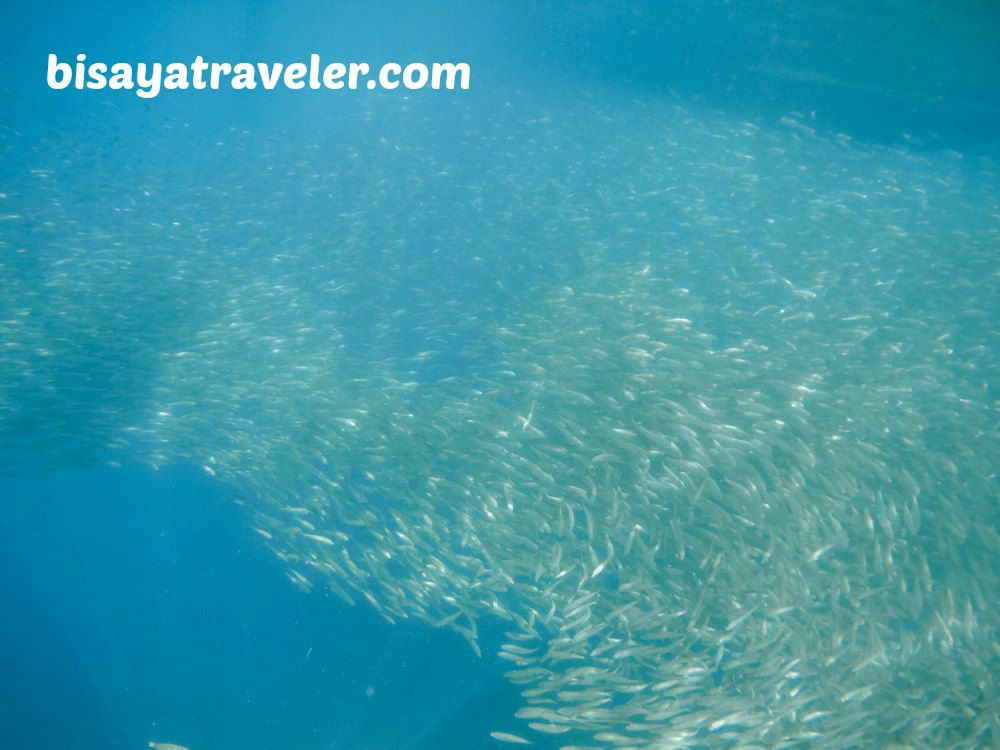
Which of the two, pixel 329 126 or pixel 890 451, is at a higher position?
pixel 329 126

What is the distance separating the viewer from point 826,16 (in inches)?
597

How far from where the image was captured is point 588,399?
17.7ft

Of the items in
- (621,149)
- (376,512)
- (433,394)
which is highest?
(621,149)

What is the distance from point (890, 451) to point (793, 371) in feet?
3.53

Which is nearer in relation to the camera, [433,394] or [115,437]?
[433,394]

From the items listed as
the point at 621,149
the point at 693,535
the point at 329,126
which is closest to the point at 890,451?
the point at 693,535

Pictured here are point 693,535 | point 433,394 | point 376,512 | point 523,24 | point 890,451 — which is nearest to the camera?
point 693,535

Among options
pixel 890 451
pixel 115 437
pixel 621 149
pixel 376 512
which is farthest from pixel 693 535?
pixel 621 149

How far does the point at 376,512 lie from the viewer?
5.81 m

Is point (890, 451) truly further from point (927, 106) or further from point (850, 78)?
point (927, 106)

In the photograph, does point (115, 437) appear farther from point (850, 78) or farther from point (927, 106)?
point (927, 106)

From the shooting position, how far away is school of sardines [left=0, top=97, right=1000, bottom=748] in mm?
4219

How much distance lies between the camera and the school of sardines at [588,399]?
4219mm

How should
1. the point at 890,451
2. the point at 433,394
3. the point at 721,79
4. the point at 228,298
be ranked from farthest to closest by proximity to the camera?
the point at 721,79
the point at 228,298
the point at 433,394
the point at 890,451
